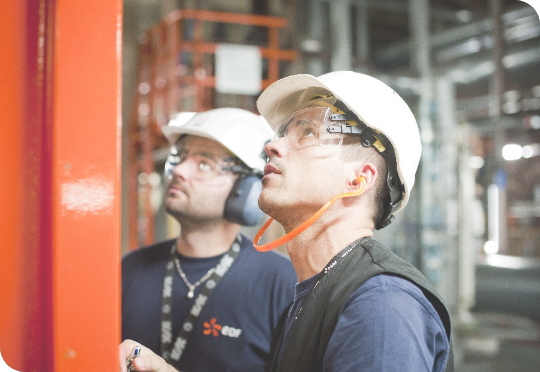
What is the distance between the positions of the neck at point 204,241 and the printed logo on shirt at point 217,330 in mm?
468

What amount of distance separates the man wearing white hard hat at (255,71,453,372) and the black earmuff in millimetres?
870

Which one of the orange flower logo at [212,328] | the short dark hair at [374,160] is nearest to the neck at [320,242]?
the short dark hair at [374,160]

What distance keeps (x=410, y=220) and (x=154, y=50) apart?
4.86 metres

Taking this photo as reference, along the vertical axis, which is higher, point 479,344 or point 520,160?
point 520,160

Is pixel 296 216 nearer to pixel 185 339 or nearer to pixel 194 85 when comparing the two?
pixel 185 339

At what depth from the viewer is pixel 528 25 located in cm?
952

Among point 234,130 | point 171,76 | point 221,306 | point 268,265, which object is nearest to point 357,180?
point 268,265

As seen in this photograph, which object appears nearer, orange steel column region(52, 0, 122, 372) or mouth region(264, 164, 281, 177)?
orange steel column region(52, 0, 122, 372)

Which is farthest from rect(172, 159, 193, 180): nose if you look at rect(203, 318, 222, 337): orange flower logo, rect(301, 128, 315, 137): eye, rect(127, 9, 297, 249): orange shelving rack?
rect(127, 9, 297, 249): orange shelving rack

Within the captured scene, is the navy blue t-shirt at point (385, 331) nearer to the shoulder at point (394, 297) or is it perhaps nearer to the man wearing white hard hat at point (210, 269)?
the shoulder at point (394, 297)

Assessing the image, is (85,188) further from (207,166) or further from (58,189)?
(207,166)

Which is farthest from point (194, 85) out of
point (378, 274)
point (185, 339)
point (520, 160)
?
point (520, 160)

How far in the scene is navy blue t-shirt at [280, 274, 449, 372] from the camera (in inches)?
55.6

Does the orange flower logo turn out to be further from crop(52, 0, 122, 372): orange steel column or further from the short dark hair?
crop(52, 0, 122, 372): orange steel column
